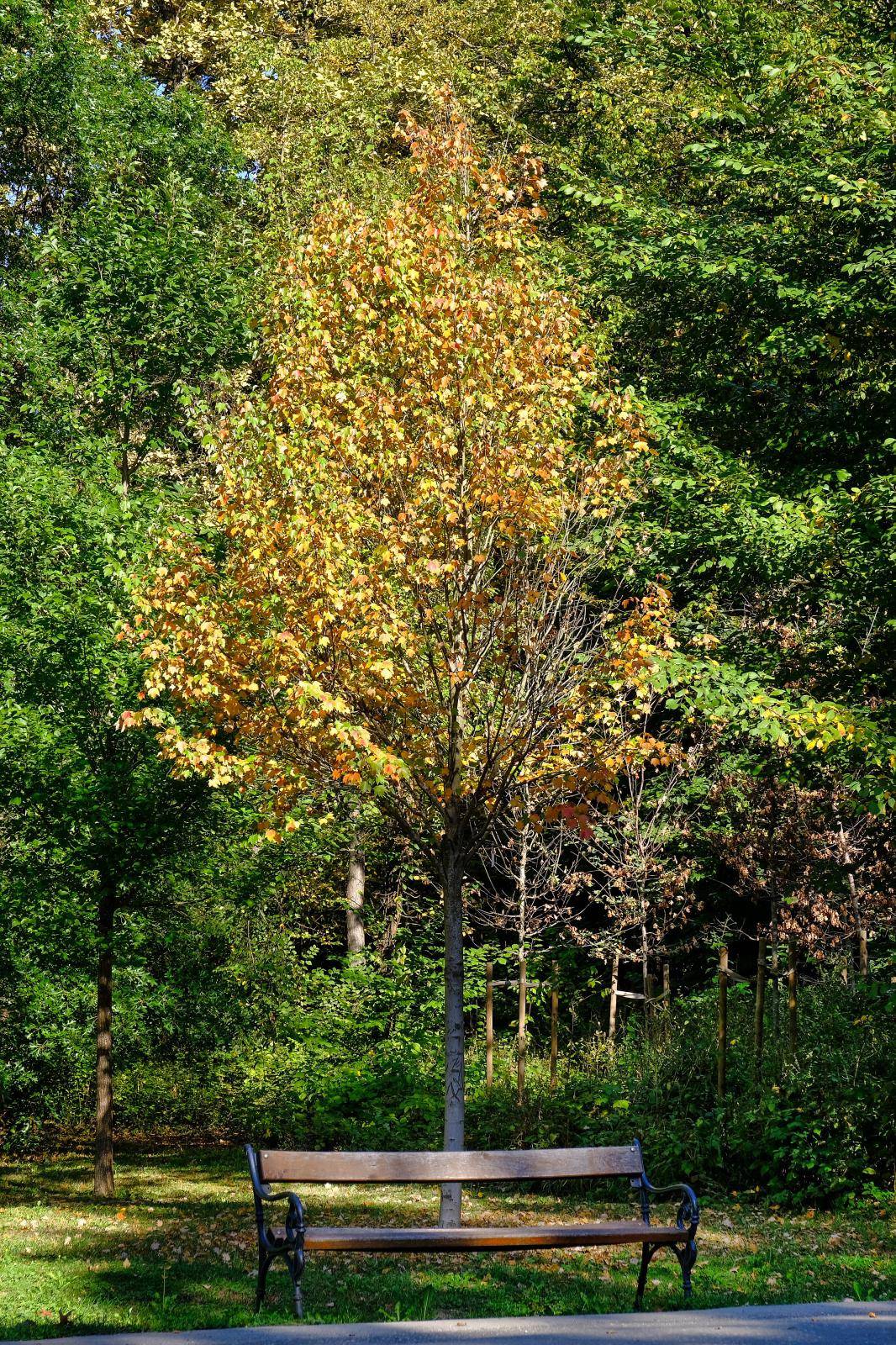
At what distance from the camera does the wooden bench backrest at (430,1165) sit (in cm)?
592

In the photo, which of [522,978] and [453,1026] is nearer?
[453,1026]

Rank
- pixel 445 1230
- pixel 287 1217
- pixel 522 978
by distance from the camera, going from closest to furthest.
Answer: pixel 287 1217 < pixel 445 1230 < pixel 522 978

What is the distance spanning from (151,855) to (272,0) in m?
19.9

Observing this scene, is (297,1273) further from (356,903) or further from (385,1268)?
(356,903)

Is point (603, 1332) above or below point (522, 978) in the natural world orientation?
below

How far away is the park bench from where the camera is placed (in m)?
5.53

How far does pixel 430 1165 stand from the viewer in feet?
19.7

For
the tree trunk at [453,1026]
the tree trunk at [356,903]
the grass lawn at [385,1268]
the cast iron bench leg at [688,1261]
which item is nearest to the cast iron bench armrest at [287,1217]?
the grass lawn at [385,1268]

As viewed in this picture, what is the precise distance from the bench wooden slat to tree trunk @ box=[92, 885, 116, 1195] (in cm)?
554

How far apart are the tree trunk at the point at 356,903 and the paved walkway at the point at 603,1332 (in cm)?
1170

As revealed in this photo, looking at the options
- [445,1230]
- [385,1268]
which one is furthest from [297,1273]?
[385,1268]

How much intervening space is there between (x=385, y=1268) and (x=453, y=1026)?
148 centimetres

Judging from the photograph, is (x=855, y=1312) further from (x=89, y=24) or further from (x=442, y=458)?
(x=89, y=24)

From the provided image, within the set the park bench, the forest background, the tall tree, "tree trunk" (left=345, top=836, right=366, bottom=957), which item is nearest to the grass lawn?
the park bench
